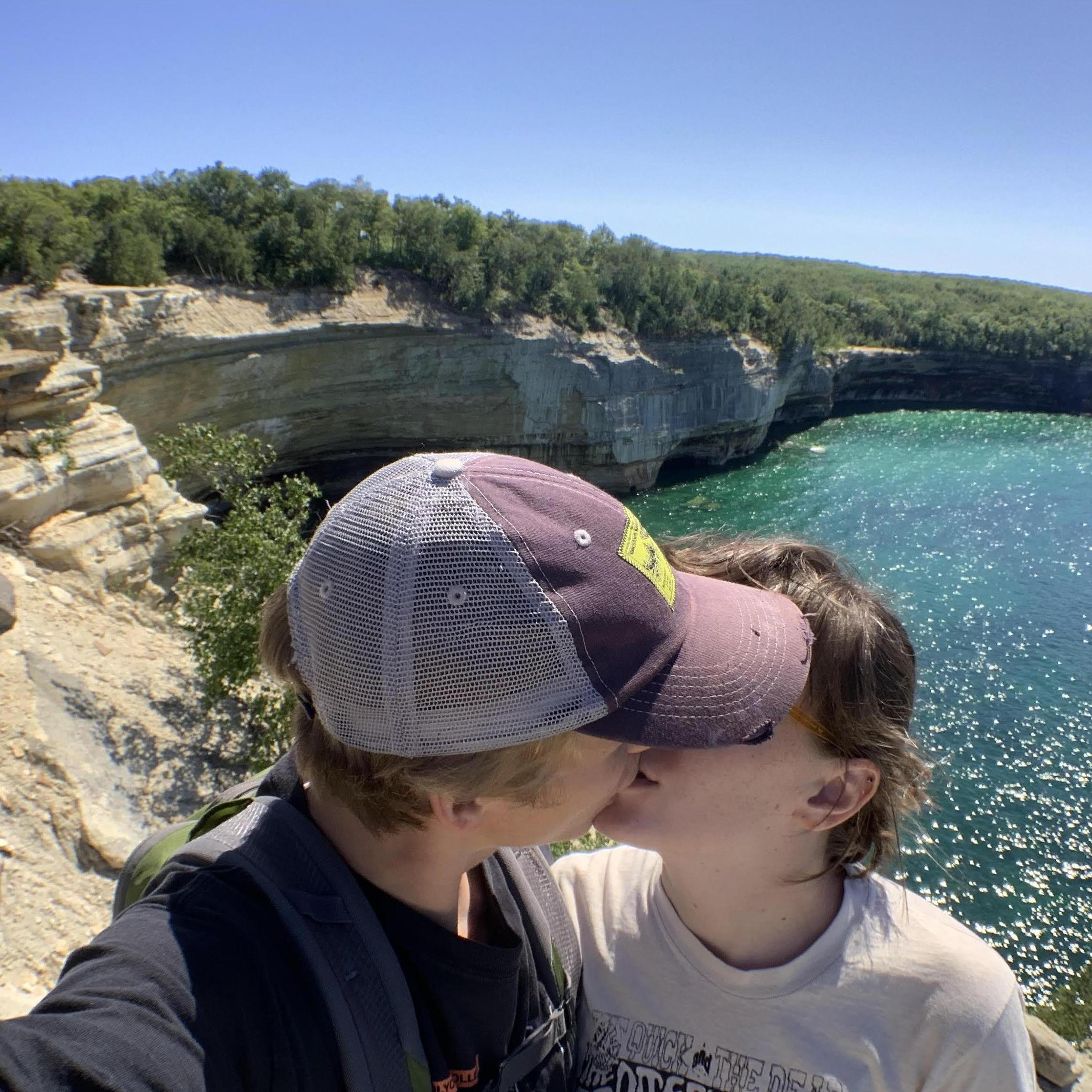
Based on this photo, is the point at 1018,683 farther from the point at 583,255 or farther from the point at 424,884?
the point at 583,255

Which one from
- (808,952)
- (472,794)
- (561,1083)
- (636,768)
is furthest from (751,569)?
(561,1083)

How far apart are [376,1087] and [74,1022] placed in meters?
0.48

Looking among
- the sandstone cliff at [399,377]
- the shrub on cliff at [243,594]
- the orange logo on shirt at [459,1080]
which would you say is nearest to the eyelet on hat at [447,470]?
the orange logo on shirt at [459,1080]

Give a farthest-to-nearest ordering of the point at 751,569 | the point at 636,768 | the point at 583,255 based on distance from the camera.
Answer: the point at 583,255 → the point at 751,569 → the point at 636,768

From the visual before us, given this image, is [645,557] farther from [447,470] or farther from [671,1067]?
[671,1067]

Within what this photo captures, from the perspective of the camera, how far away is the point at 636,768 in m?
1.70

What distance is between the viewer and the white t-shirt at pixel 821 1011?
5.52ft

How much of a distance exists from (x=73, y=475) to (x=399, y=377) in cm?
1496

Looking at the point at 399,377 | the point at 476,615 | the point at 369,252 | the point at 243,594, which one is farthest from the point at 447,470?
the point at 369,252

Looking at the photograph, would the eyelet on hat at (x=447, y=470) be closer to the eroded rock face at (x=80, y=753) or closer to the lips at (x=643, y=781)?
the lips at (x=643, y=781)

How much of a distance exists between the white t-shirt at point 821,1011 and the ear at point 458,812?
0.86m

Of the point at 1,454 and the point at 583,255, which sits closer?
the point at 1,454

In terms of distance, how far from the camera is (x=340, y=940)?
1.31m

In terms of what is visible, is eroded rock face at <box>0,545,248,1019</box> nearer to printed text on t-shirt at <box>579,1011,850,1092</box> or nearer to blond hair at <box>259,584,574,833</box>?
printed text on t-shirt at <box>579,1011,850,1092</box>
